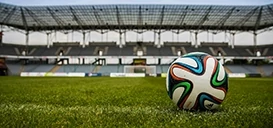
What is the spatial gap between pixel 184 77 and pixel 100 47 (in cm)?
6300

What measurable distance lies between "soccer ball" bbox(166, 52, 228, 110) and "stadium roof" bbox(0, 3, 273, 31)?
4404 cm

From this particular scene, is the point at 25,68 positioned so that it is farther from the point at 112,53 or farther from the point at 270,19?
the point at 270,19

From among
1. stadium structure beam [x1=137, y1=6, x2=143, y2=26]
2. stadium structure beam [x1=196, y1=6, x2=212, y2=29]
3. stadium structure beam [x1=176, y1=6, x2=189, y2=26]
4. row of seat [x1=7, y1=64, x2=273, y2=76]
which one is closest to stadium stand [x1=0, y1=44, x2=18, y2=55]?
row of seat [x1=7, y1=64, x2=273, y2=76]

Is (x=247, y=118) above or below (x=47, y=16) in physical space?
below

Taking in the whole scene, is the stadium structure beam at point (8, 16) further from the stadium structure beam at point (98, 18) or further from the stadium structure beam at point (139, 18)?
the stadium structure beam at point (139, 18)

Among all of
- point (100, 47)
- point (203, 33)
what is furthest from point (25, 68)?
point (203, 33)

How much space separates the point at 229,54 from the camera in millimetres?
63562

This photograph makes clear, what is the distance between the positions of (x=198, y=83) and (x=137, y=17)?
50052mm

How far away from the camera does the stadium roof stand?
50.2m

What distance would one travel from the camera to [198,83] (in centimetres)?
564

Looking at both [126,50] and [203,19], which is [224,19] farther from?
[126,50]

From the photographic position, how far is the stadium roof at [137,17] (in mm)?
50250

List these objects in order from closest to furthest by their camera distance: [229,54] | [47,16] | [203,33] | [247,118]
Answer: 1. [247,118]
2. [47,16]
3. [229,54]
4. [203,33]

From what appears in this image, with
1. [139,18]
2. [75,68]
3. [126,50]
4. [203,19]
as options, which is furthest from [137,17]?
[75,68]
